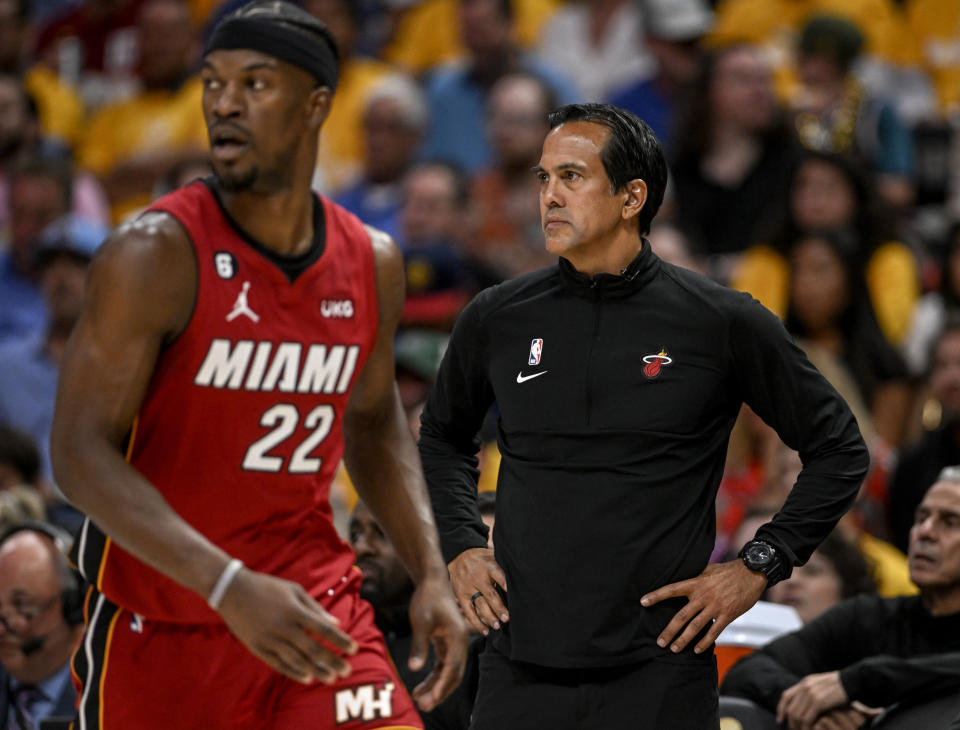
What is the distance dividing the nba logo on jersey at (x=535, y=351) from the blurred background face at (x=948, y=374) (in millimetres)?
3903

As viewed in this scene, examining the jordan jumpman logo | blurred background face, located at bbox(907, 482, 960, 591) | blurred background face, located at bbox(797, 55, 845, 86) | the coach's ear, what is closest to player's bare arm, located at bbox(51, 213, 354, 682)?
the jordan jumpman logo

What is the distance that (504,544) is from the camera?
11.8 feet

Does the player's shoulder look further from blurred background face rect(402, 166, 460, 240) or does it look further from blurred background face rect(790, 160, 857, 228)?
Result: blurred background face rect(790, 160, 857, 228)

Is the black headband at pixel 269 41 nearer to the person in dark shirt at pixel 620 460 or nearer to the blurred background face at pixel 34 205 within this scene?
the person in dark shirt at pixel 620 460

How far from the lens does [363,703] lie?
137 inches

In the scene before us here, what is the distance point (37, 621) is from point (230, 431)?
8.17 feet

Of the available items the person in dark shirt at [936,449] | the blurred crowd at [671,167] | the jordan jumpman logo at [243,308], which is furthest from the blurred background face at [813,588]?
the jordan jumpman logo at [243,308]

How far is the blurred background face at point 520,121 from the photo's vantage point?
341 inches

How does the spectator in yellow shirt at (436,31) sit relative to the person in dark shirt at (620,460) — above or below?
above

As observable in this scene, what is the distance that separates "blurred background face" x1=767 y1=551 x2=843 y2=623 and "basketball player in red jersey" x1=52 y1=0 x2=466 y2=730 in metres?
2.74

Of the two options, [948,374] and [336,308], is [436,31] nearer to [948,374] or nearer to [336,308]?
[948,374]

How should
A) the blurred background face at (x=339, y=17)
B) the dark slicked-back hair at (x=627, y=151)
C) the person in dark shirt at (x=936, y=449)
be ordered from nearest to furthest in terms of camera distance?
the dark slicked-back hair at (x=627, y=151) < the person in dark shirt at (x=936, y=449) < the blurred background face at (x=339, y=17)

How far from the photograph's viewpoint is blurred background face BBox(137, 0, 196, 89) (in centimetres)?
1026

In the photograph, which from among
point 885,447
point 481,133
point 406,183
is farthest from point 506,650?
point 481,133
